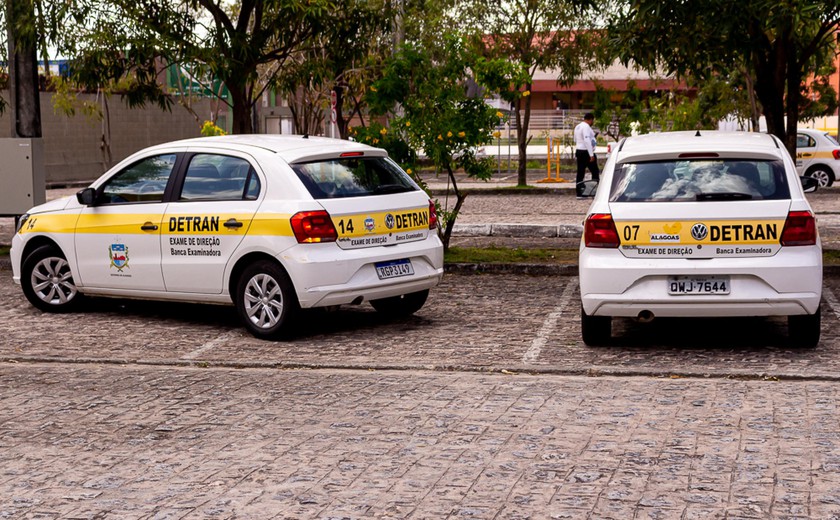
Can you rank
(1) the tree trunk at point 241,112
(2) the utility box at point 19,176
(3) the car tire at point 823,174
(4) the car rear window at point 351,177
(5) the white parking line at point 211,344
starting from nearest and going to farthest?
(5) the white parking line at point 211,344
(4) the car rear window at point 351,177
(1) the tree trunk at point 241,112
(2) the utility box at point 19,176
(3) the car tire at point 823,174

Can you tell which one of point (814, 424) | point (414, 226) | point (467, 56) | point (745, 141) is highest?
point (467, 56)

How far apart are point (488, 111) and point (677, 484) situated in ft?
29.2

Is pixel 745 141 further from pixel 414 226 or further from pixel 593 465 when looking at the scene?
pixel 593 465

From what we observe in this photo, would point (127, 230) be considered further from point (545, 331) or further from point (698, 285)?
point (698, 285)

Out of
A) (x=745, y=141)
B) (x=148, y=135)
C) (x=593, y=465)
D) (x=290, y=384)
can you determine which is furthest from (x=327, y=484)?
(x=148, y=135)

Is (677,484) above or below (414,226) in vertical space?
below

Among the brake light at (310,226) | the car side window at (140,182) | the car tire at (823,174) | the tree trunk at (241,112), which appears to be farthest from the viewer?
the car tire at (823,174)

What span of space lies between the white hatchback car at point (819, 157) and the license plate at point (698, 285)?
19772mm

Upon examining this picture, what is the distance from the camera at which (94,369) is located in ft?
29.9

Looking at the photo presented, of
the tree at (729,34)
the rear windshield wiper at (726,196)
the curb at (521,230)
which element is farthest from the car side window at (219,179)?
the curb at (521,230)

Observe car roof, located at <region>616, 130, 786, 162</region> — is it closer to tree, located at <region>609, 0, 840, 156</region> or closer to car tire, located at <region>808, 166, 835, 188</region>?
tree, located at <region>609, 0, 840, 156</region>

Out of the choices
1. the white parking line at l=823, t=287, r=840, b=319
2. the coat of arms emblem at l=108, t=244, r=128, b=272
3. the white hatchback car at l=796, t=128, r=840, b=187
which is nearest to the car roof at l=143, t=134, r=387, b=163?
the coat of arms emblem at l=108, t=244, r=128, b=272

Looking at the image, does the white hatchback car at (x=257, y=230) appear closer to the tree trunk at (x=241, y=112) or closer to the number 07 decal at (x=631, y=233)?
the number 07 decal at (x=631, y=233)

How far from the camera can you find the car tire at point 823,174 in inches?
1090
